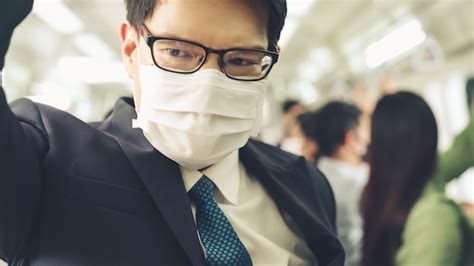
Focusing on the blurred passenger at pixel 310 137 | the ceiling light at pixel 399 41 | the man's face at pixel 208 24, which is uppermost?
the ceiling light at pixel 399 41

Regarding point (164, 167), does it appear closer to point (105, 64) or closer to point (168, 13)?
point (168, 13)

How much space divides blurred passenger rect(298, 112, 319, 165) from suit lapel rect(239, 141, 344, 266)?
4.11 feet

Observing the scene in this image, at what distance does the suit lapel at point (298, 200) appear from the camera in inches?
37.6

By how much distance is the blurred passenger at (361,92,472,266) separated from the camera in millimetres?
1479

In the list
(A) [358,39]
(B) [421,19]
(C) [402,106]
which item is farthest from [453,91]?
(C) [402,106]

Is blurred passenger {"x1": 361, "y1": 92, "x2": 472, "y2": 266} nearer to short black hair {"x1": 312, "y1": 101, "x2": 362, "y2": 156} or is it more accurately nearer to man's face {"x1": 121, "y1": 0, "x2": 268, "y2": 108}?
short black hair {"x1": 312, "y1": 101, "x2": 362, "y2": 156}

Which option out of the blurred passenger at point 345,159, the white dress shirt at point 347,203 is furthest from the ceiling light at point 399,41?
the white dress shirt at point 347,203

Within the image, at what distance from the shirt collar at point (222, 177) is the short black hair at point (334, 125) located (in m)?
1.41

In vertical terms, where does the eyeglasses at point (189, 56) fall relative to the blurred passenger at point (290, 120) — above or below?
above

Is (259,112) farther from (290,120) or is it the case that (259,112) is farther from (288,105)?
(288,105)

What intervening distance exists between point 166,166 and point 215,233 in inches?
7.1

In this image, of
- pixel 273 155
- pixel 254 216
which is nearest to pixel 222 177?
pixel 254 216

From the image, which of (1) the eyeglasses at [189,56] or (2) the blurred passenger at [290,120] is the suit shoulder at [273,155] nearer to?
(1) the eyeglasses at [189,56]

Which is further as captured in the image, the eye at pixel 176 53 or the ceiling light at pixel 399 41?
the ceiling light at pixel 399 41
